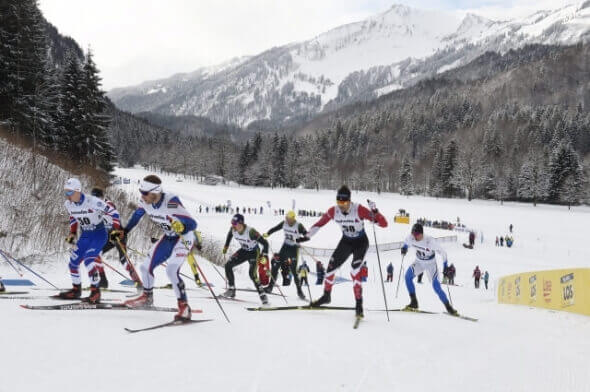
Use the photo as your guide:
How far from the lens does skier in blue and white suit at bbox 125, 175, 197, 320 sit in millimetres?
5332

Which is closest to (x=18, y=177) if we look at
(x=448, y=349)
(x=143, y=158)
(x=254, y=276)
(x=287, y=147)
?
(x=254, y=276)

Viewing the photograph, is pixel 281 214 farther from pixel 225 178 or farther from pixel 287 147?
pixel 225 178

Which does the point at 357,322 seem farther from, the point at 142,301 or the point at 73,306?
the point at 73,306

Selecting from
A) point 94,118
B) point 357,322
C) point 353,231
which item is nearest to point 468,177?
point 94,118

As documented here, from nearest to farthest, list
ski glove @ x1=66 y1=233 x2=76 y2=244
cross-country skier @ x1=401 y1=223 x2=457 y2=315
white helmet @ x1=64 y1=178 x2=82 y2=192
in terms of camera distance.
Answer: white helmet @ x1=64 y1=178 x2=82 y2=192
ski glove @ x1=66 y1=233 x2=76 y2=244
cross-country skier @ x1=401 y1=223 x2=457 y2=315

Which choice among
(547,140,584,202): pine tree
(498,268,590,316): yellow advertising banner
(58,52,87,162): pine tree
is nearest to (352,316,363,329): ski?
(498,268,590,316): yellow advertising banner

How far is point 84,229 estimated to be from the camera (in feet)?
20.4

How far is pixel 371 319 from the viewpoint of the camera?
23.0 feet

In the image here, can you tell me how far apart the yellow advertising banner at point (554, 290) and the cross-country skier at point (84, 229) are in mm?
11908

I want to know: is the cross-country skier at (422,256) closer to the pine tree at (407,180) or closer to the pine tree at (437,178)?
the pine tree at (407,180)

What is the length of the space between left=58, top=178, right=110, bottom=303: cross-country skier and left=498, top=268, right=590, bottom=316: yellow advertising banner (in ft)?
39.1

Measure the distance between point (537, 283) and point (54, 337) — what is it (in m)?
14.0

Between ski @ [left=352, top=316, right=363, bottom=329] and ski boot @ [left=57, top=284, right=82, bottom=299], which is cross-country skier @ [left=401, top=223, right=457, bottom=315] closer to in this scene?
ski @ [left=352, top=316, right=363, bottom=329]

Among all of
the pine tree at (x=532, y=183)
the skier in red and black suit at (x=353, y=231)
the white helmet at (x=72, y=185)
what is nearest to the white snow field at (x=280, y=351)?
the skier in red and black suit at (x=353, y=231)
